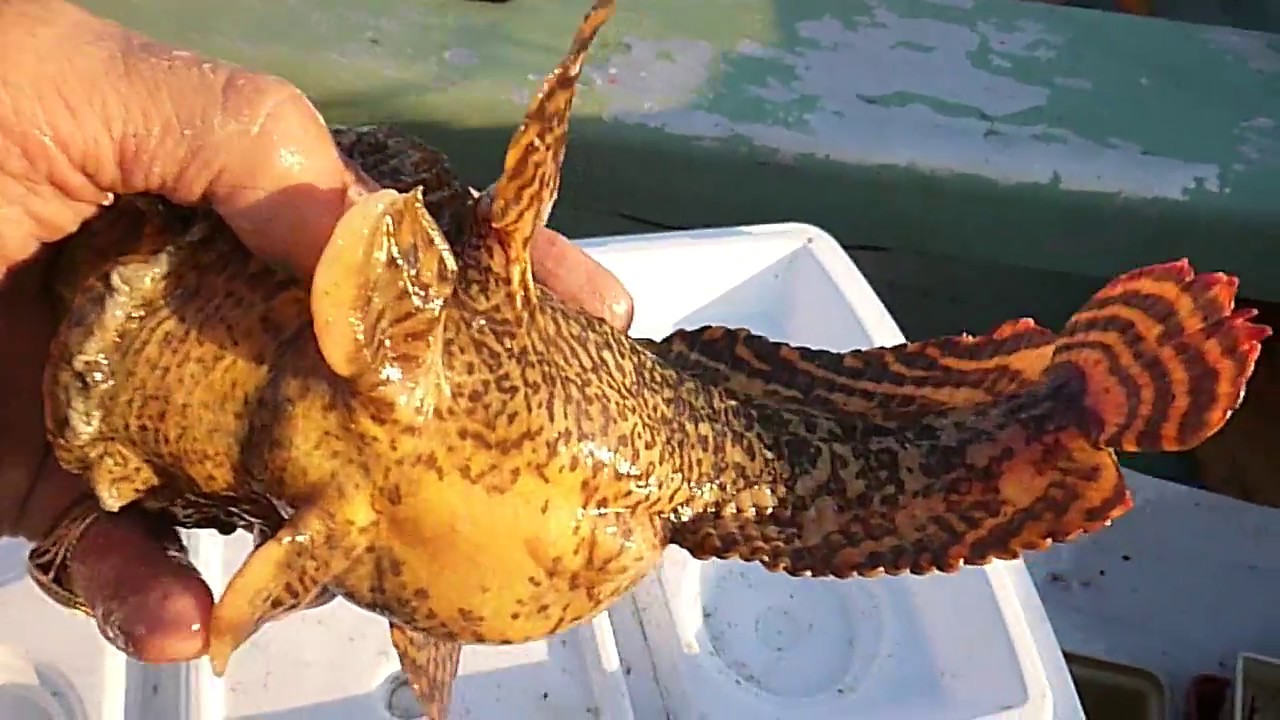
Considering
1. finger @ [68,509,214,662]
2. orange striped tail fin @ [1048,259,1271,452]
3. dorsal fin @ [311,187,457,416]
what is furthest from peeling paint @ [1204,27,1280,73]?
finger @ [68,509,214,662]

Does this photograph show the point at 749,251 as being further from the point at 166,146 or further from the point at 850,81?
the point at 166,146

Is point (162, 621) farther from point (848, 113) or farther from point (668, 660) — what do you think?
point (848, 113)

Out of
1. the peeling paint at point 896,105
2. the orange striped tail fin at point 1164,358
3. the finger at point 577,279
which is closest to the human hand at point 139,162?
the finger at point 577,279

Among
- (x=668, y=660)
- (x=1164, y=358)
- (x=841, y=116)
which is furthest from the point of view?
(x=841, y=116)

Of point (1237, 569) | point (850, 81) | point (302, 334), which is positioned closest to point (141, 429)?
point (302, 334)

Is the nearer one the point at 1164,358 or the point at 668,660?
the point at 1164,358

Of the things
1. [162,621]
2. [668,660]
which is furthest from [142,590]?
[668,660]

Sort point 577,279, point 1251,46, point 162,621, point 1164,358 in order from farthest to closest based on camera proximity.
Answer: point 1251,46
point 577,279
point 162,621
point 1164,358
